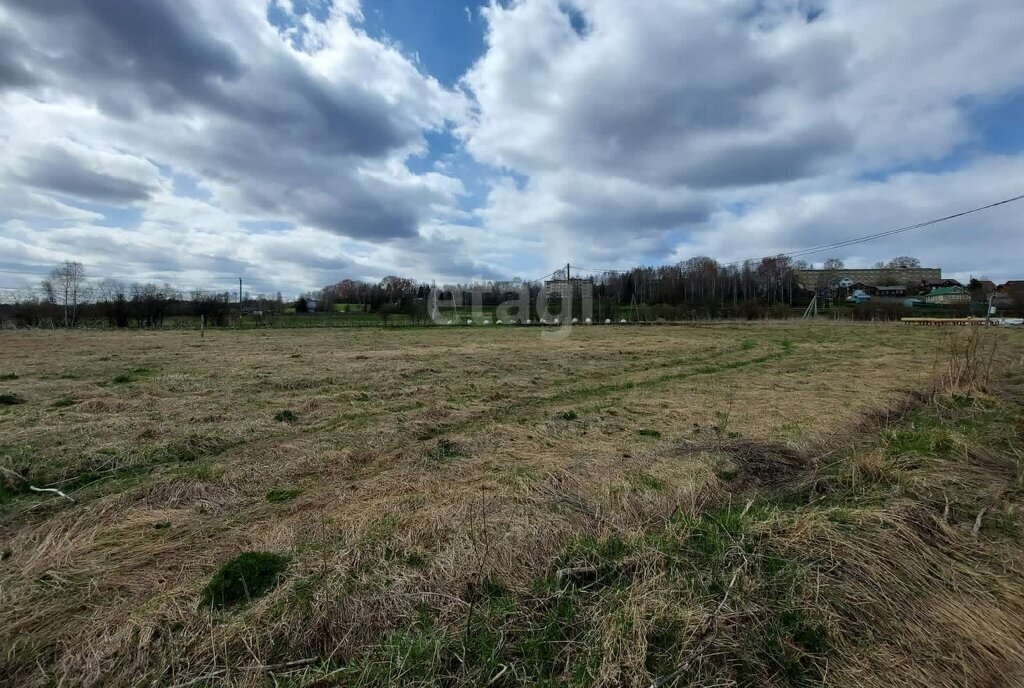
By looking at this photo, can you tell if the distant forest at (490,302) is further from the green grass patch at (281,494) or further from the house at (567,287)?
the green grass patch at (281,494)

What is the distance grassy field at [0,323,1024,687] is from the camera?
248 centimetres

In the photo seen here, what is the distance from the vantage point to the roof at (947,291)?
86300 mm

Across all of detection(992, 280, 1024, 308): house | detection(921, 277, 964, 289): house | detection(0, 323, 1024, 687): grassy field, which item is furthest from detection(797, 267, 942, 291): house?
detection(0, 323, 1024, 687): grassy field

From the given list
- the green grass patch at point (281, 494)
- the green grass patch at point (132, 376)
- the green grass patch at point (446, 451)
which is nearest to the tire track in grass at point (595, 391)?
the green grass patch at point (446, 451)

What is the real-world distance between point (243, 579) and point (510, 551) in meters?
1.82

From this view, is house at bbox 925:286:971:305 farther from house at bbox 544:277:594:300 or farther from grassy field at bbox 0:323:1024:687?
grassy field at bbox 0:323:1024:687

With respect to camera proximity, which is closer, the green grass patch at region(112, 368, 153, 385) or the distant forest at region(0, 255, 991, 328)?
the green grass patch at region(112, 368, 153, 385)

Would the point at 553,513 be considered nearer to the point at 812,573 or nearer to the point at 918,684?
the point at 812,573

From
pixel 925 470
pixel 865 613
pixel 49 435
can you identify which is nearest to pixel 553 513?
pixel 865 613

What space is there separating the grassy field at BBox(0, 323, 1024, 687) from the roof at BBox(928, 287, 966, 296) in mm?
109801

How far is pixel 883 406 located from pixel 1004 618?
7889 mm

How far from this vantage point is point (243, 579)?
3.05 m

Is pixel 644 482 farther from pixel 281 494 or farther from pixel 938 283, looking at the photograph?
pixel 938 283

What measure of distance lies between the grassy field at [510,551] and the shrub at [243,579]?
0.02 meters
